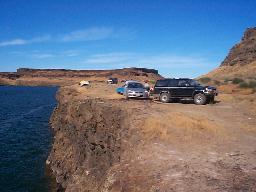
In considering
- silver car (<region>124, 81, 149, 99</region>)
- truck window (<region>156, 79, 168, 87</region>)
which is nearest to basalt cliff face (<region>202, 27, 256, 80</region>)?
silver car (<region>124, 81, 149, 99</region>)

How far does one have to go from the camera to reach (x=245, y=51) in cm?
7956

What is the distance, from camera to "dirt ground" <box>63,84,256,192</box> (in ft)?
30.7

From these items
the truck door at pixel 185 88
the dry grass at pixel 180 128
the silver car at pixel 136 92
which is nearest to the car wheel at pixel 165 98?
the truck door at pixel 185 88

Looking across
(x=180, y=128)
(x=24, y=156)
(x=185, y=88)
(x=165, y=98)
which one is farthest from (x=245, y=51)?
(x=180, y=128)

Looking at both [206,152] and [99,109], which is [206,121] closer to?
[206,152]

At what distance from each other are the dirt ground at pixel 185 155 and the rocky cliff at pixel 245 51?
58.7 m

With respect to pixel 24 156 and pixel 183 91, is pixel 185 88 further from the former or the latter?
pixel 24 156

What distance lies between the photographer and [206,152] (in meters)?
12.3

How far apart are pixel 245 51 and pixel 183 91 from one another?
58.5 m

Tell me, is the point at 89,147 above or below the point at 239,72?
below

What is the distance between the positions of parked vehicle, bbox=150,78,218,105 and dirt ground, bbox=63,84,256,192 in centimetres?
725

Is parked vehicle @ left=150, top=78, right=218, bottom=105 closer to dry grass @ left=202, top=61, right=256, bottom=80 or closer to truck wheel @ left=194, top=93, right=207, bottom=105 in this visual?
truck wheel @ left=194, top=93, right=207, bottom=105

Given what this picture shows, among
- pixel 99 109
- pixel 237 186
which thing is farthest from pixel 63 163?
pixel 237 186

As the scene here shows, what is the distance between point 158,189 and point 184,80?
18246mm
